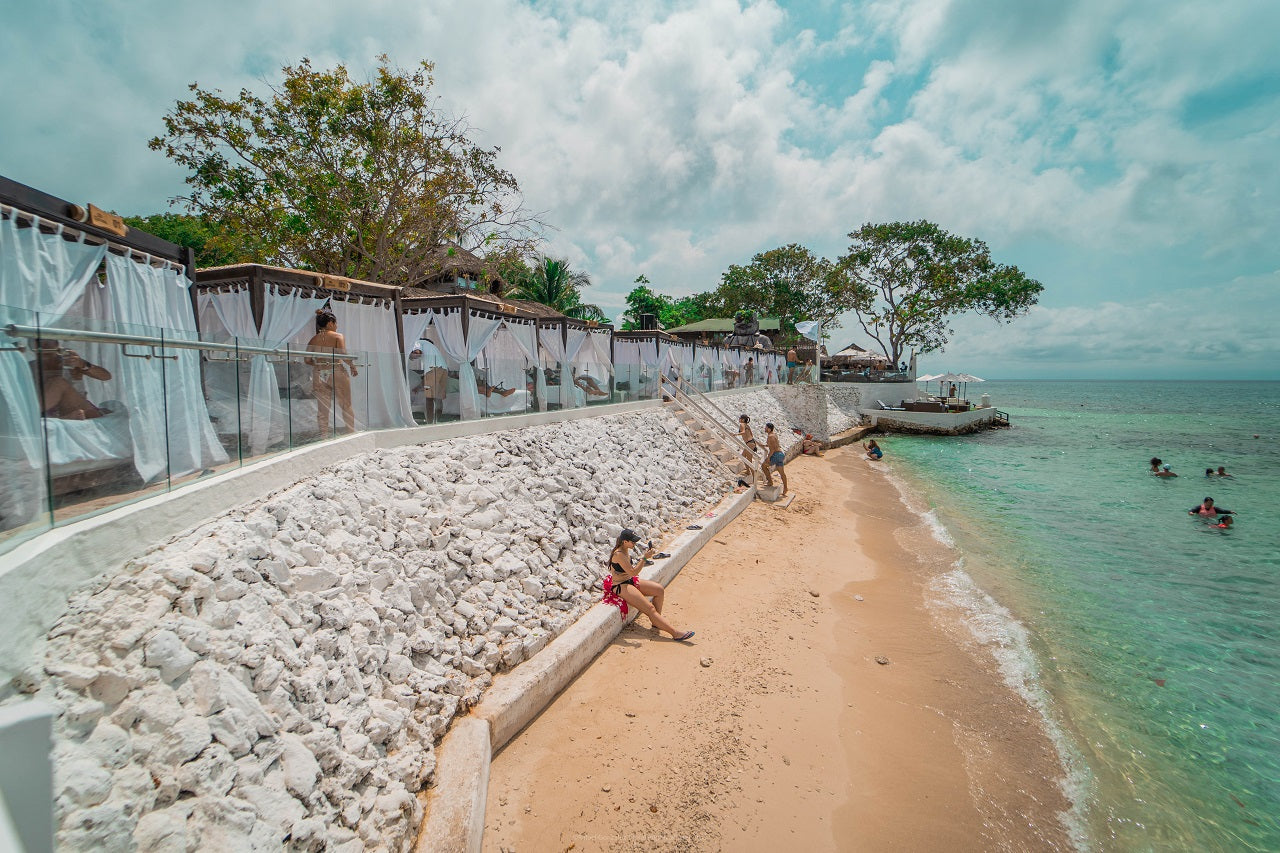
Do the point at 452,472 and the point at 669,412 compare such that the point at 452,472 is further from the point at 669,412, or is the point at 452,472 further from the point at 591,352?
the point at 669,412

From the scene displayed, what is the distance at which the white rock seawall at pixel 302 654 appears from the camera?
109 inches

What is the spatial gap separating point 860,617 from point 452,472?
21.1ft

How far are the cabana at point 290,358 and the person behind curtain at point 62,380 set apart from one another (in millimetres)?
1181

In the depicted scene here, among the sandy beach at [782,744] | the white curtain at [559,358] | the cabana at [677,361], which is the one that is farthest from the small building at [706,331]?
the sandy beach at [782,744]

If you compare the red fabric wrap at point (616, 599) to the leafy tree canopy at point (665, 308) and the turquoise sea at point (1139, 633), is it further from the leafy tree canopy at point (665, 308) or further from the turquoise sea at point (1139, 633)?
the leafy tree canopy at point (665, 308)

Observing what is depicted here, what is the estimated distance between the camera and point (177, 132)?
13.1 m

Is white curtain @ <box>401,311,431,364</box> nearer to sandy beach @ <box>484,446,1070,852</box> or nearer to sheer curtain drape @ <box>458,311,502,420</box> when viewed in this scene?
sheer curtain drape @ <box>458,311,502,420</box>

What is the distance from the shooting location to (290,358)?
6027mm

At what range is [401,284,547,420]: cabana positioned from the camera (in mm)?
9305

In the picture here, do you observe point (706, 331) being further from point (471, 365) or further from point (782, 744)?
point (782, 744)

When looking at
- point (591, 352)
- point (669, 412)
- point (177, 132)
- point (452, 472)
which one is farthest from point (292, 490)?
point (177, 132)

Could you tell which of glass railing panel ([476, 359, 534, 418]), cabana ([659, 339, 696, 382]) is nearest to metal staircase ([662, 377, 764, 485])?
cabana ([659, 339, 696, 382])

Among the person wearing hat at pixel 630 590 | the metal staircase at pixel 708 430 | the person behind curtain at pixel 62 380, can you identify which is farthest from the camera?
the metal staircase at pixel 708 430

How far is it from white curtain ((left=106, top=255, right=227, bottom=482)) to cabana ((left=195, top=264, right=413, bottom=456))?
21cm
